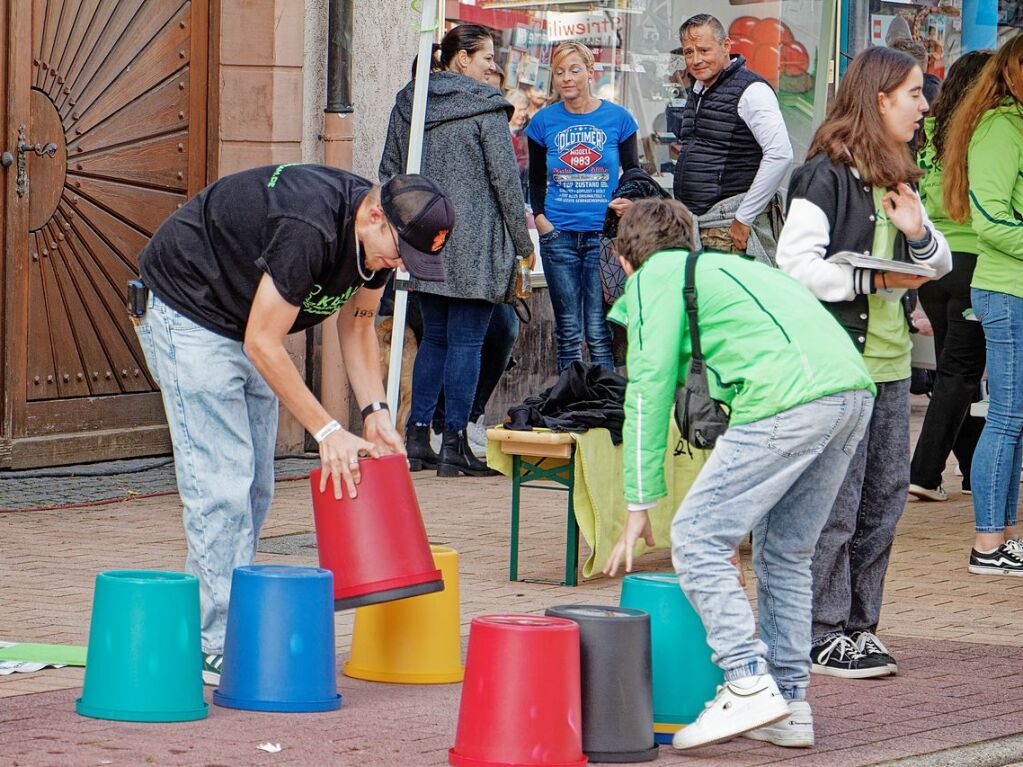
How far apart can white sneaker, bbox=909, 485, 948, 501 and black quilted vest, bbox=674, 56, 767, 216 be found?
6.24ft

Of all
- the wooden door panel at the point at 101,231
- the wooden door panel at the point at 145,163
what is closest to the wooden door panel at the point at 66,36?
the wooden door panel at the point at 145,163

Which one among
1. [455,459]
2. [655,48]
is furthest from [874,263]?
[655,48]

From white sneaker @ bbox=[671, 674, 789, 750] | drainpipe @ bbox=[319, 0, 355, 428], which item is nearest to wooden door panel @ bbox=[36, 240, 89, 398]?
drainpipe @ bbox=[319, 0, 355, 428]

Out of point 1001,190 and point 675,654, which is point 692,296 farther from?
point 1001,190

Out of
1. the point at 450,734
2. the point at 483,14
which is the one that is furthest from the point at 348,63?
the point at 450,734

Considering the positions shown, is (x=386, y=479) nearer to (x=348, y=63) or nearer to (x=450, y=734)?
(x=450, y=734)

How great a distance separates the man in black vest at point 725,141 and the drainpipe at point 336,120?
239 centimetres

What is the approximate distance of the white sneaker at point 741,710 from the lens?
4738mm

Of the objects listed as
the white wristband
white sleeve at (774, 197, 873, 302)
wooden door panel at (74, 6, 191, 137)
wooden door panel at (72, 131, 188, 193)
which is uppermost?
wooden door panel at (74, 6, 191, 137)

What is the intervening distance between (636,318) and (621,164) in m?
5.73

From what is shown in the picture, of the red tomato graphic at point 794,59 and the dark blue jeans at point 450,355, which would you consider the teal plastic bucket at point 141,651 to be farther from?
the red tomato graphic at point 794,59

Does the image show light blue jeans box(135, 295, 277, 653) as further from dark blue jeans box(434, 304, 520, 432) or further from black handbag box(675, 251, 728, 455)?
dark blue jeans box(434, 304, 520, 432)

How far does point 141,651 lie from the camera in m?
4.90

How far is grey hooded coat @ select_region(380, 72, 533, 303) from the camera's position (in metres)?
9.69
